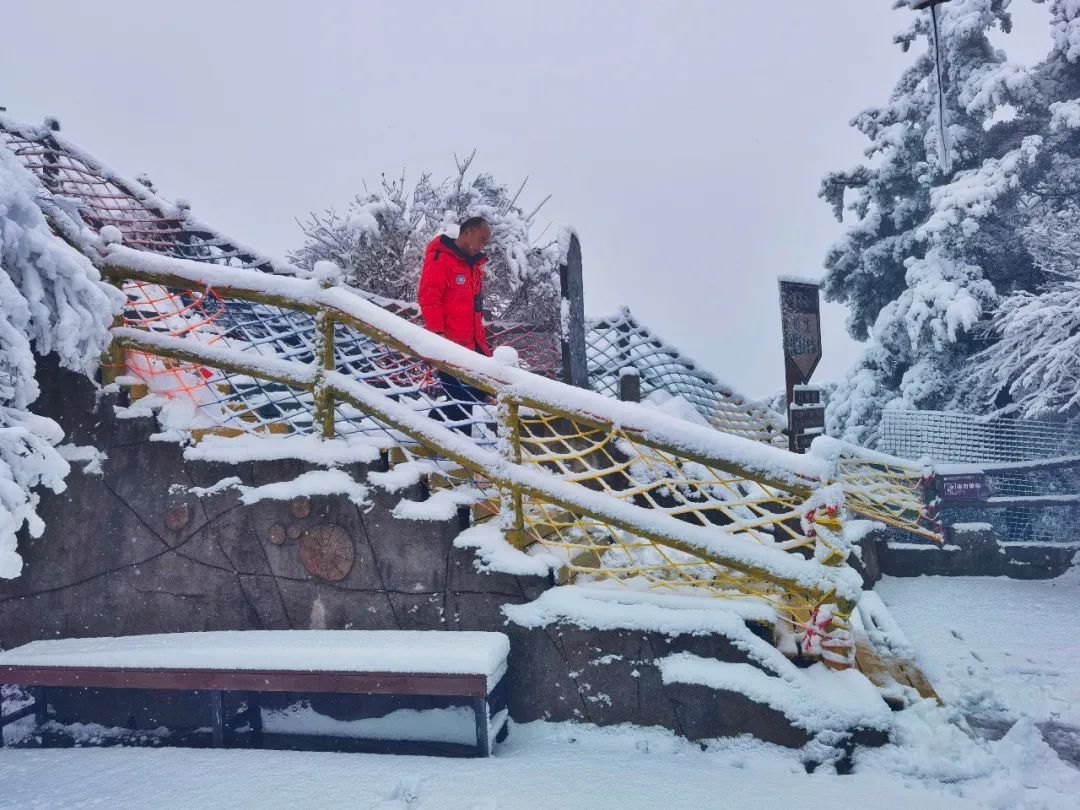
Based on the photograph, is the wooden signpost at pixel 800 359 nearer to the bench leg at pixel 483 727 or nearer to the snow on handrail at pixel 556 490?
the snow on handrail at pixel 556 490

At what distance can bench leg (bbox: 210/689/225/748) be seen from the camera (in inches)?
139

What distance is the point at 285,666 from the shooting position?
322 centimetres

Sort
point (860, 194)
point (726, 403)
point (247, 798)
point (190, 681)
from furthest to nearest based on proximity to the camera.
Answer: point (860, 194), point (726, 403), point (190, 681), point (247, 798)

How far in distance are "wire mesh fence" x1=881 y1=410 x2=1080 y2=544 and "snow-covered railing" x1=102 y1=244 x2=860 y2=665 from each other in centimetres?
609

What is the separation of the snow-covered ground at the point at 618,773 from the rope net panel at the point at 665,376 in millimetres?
3025

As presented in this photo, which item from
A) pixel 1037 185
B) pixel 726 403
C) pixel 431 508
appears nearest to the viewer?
pixel 431 508

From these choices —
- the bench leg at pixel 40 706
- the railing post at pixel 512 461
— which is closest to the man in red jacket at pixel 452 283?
the railing post at pixel 512 461

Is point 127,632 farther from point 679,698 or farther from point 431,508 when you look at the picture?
point 679,698

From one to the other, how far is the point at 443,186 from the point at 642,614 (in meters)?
8.00

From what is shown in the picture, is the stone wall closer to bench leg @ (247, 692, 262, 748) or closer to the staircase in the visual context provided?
the staircase

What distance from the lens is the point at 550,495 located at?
3.47 m

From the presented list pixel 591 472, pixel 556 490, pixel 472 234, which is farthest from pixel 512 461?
pixel 472 234

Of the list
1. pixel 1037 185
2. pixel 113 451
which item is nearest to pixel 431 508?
pixel 113 451

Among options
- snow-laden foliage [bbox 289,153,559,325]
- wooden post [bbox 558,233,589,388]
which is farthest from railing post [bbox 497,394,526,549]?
snow-laden foliage [bbox 289,153,559,325]
